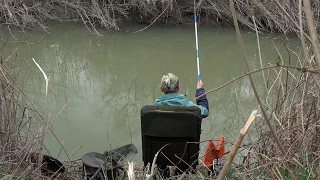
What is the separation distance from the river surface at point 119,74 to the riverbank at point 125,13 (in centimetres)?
25

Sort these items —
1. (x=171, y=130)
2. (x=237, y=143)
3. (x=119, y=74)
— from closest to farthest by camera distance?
(x=237, y=143), (x=171, y=130), (x=119, y=74)

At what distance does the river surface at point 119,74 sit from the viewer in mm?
4010

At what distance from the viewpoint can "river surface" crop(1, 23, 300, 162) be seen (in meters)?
4.01

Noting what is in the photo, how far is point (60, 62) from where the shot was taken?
6559 mm

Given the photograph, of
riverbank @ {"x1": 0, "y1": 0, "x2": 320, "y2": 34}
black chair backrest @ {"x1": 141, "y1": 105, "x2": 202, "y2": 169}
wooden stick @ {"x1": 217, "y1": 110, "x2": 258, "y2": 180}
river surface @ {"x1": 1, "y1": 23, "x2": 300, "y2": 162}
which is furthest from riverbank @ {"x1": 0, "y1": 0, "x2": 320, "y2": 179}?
riverbank @ {"x1": 0, "y1": 0, "x2": 320, "y2": 34}

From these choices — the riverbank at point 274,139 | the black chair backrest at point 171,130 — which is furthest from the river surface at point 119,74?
the black chair backrest at point 171,130

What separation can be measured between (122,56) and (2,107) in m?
4.89

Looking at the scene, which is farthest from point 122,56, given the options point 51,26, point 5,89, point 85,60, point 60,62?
point 5,89

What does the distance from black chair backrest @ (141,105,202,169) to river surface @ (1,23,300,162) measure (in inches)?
21.0

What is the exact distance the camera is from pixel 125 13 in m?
8.84

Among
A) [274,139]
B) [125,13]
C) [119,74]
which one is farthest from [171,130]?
[125,13]

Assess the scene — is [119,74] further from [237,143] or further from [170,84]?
[237,143]

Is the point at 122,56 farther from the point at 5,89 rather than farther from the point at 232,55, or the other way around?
the point at 5,89

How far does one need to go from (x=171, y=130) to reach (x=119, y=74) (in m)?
4.04
